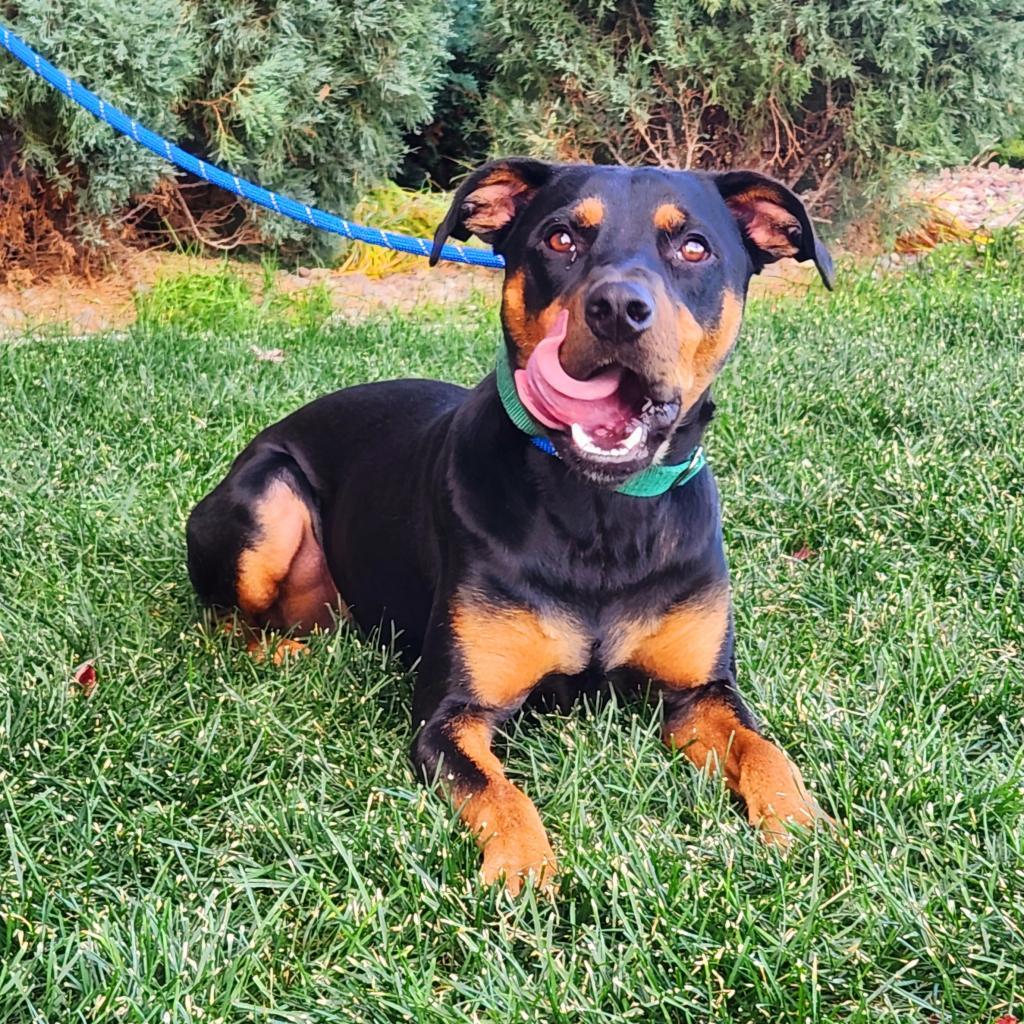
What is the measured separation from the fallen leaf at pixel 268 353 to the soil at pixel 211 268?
126 centimetres

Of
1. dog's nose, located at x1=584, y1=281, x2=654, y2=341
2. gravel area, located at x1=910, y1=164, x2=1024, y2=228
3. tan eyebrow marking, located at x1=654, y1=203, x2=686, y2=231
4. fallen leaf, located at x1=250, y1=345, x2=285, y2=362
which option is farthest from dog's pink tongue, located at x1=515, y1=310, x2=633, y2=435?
gravel area, located at x1=910, y1=164, x2=1024, y2=228

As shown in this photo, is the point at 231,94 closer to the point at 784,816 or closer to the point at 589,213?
the point at 589,213

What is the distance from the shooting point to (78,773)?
9.34ft

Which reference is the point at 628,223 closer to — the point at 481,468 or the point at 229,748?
the point at 481,468

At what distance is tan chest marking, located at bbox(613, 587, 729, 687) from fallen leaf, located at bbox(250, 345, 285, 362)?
413 centimetres

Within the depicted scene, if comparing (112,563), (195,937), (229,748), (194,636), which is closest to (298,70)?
(112,563)

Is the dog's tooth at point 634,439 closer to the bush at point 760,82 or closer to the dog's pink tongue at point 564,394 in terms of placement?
the dog's pink tongue at point 564,394

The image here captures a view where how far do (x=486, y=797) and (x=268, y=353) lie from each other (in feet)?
15.4

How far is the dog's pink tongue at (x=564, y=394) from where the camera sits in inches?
105

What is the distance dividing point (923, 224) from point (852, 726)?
8.22 m

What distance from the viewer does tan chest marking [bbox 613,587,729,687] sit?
2.99 m

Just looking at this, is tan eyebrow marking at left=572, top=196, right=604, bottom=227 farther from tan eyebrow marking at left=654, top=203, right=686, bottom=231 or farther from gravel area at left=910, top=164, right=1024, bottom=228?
gravel area at left=910, top=164, right=1024, bottom=228

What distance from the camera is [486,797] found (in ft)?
8.63

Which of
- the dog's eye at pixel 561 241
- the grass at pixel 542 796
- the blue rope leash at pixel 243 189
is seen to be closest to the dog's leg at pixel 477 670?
the grass at pixel 542 796
